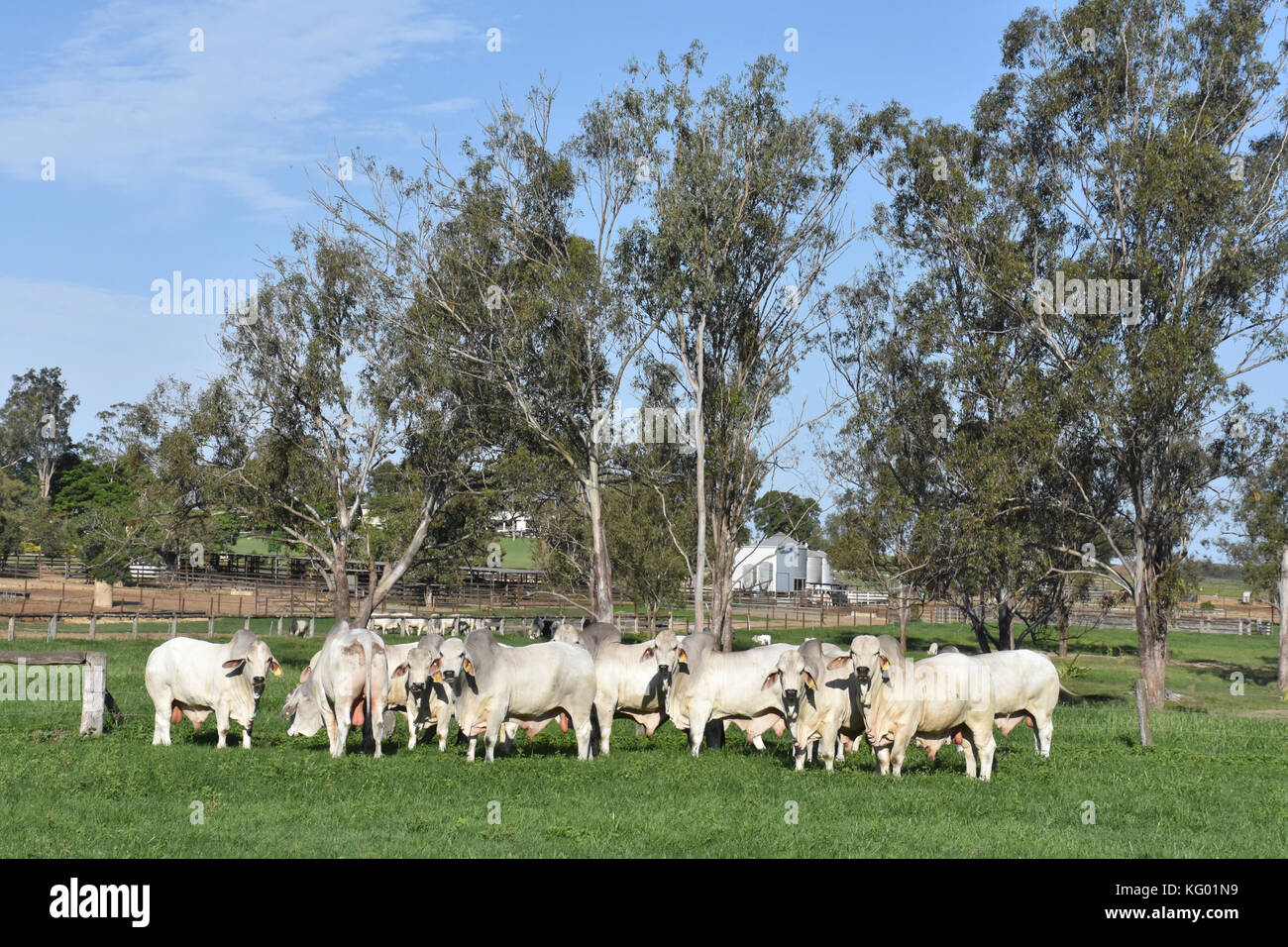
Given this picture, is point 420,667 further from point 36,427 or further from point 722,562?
point 36,427

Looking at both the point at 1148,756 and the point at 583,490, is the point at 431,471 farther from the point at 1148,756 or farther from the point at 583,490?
the point at 1148,756

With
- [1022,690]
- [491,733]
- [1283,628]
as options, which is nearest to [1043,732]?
[1022,690]

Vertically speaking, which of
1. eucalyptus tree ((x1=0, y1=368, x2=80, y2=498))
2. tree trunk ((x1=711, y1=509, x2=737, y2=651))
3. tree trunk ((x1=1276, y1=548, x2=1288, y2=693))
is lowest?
tree trunk ((x1=1276, y1=548, x2=1288, y2=693))

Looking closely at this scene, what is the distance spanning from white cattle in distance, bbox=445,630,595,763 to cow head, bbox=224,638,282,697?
108 inches

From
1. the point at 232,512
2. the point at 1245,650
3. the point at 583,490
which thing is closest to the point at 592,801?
the point at 583,490

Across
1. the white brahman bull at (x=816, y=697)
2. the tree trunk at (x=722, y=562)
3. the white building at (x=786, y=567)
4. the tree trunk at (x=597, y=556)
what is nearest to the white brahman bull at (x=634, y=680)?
the white brahman bull at (x=816, y=697)

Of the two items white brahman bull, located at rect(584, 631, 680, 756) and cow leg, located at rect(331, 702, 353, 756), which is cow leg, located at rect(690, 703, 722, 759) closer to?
white brahman bull, located at rect(584, 631, 680, 756)

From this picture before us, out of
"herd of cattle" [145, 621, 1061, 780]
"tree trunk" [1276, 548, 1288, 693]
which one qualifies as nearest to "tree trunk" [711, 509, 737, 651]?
"herd of cattle" [145, 621, 1061, 780]

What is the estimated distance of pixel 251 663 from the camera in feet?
53.7

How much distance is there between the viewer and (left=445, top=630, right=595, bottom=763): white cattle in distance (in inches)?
616

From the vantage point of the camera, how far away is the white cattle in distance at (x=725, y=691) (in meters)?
17.0

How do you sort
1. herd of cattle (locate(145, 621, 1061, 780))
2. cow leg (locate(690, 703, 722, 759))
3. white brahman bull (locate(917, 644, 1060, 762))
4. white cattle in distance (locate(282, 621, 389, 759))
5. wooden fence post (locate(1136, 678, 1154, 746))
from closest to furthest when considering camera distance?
herd of cattle (locate(145, 621, 1061, 780)) < white cattle in distance (locate(282, 621, 389, 759)) < white brahman bull (locate(917, 644, 1060, 762)) < cow leg (locate(690, 703, 722, 759)) < wooden fence post (locate(1136, 678, 1154, 746))

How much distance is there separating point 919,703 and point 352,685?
294 inches
